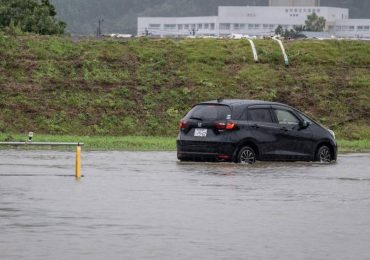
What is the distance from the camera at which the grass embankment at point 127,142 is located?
3716cm

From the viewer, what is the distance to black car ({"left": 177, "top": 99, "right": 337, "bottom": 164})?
29.4 m

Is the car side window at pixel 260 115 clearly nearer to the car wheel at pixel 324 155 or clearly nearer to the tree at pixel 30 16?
the car wheel at pixel 324 155

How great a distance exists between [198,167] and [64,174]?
3867mm

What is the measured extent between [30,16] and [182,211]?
48.3m

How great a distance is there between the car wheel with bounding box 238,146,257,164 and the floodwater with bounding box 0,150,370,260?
0.56 m

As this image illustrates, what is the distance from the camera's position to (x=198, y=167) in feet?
94.3

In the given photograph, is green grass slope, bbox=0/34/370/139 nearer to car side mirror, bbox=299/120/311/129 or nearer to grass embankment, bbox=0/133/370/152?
grass embankment, bbox=0/133/370/152

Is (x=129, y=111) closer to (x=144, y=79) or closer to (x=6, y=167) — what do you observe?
(x=144, y=79)

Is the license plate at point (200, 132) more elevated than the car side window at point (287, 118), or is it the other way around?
the car side window at point (287, 118)

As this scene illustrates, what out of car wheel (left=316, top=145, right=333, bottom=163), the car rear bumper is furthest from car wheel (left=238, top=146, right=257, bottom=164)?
car wheel (left=316, top=145, right=333, bottom=163)

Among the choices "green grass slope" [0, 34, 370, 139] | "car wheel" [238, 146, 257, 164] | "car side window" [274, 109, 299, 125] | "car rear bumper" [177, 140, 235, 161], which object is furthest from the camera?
"green grass slope" [0, 34, 370, 139]

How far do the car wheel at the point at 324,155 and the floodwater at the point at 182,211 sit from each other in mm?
1775

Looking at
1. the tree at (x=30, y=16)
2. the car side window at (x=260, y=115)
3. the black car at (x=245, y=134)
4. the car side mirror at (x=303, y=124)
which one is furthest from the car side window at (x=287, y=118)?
the tree at (x=30, y=16)

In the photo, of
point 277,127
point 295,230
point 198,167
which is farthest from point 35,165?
point 295,230
